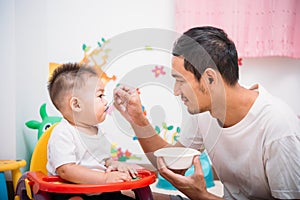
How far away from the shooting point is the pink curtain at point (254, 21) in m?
2.13

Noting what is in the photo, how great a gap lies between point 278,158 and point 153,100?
401 millimetres

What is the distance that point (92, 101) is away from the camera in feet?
3.34

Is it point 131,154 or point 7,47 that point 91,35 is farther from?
point 131,154

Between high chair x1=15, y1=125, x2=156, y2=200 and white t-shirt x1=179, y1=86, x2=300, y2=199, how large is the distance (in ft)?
0.97

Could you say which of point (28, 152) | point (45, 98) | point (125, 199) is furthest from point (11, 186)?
point (125, 199)

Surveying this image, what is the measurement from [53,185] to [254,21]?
174cm

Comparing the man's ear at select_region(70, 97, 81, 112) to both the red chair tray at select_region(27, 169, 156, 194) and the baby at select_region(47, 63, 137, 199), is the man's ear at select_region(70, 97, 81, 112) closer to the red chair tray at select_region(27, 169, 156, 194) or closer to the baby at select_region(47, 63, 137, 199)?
the baby at select_region(47, 63, 137, 199)

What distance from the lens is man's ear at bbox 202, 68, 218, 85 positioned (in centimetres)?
103

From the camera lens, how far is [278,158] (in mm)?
966

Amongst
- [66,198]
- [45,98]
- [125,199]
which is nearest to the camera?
[66,198]

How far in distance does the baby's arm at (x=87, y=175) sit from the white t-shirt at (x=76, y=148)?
2cm

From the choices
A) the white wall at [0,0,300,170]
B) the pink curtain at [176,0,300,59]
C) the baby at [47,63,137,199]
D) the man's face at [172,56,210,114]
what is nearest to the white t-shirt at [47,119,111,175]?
the baby at [47,63,137,199]

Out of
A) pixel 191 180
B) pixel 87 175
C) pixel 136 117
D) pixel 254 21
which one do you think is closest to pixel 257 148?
pixel 191 180

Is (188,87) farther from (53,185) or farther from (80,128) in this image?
(53,185)
